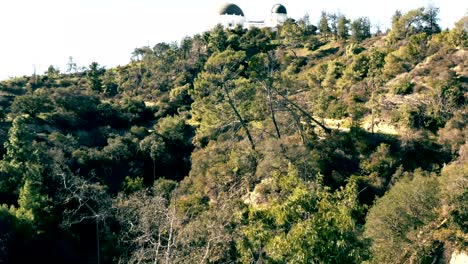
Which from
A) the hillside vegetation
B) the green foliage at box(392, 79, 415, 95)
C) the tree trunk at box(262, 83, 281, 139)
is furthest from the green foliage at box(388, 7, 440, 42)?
the tree trunk at box(262, 83, 281, 139)

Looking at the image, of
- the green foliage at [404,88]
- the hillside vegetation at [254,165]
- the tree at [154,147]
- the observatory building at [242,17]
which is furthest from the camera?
the observatory building at [242,17]

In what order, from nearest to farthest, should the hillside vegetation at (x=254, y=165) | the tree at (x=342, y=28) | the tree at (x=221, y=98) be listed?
1. the hillside vegetation at (x=254, y=165)
2. the tree at (x=221, y=98)
3. the tree at (x=342, y=28)

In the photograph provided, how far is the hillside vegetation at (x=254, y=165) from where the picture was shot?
16.9 metres

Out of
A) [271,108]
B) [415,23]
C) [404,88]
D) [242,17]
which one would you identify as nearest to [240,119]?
[271,108]

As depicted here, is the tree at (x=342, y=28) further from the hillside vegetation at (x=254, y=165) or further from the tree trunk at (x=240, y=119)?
the tree trunk at (x=240, y=119)

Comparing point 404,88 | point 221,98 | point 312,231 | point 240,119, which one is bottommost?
point 312,231

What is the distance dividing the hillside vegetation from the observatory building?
26067 millimetres

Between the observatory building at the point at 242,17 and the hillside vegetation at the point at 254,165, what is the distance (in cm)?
2607

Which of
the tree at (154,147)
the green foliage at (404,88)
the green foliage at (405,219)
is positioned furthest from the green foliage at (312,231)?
the green foliage at (404,88)

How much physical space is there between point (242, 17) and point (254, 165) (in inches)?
2113

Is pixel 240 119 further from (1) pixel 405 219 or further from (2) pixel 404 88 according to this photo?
(1) pixel 405 219

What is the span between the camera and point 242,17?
7950cm

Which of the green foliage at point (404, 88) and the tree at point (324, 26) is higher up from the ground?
the tree at point (324, 26)

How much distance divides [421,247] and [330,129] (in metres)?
15.4
